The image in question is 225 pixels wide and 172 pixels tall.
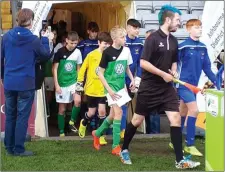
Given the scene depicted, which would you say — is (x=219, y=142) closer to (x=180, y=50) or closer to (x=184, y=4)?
(x=180, y=50)

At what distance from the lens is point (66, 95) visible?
26.3 feet

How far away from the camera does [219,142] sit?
188 inches

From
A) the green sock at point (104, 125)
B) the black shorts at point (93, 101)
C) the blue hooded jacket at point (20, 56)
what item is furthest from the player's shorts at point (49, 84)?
the blue hooded jacket at point (20, 56)

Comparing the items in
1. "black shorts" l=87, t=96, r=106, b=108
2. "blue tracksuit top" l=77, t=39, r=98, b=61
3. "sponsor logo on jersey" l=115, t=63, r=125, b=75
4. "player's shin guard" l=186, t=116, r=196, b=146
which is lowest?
"player's shin guard" l=186, t=116, r=196, b=146

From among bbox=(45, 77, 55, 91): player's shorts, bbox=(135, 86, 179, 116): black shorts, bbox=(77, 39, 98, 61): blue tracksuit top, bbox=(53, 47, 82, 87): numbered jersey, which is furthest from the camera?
bbox=(45, 77, 55, 91): player's shorts

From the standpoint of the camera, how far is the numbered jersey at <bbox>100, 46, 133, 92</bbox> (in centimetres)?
663

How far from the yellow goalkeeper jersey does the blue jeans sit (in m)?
1.30

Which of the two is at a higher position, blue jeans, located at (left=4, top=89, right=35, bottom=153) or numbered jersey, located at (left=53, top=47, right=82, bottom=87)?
numbered jersey, located at (left=53, top=47, right=82, bottom=87)

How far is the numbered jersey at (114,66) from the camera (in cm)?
663

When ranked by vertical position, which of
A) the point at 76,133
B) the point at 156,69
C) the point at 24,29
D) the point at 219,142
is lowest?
the point at 76,133

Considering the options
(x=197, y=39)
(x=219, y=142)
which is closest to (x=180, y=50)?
(x=197, y=39)

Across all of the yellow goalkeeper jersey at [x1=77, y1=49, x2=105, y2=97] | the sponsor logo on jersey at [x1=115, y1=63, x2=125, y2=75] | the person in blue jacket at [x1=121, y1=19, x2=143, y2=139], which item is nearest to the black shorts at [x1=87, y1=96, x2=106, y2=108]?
the yellow goalkeeper jersey at [x1=77, y1=49, x2=105, y2=97]

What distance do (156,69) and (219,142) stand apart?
128cm

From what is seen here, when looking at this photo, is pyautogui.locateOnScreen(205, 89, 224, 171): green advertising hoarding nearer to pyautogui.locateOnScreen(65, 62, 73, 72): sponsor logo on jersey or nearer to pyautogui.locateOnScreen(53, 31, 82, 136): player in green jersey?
pyautogui.locateOnScreen(53, 31, 82, 136): player in green jersey
